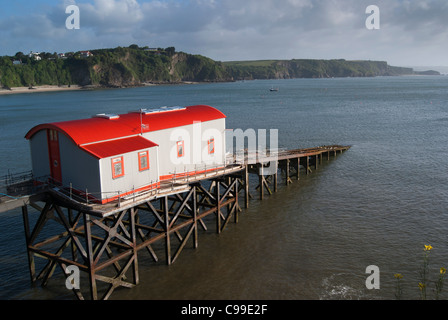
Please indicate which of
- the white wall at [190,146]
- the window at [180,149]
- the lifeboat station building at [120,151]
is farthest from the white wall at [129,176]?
the window at [180,149]

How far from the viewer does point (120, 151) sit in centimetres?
2195

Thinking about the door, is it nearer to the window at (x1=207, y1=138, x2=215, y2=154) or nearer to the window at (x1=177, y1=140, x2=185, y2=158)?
the window at (x1=177, y1=140, x2=185, y2=158)

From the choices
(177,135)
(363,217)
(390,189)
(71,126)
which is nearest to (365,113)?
(390,189)

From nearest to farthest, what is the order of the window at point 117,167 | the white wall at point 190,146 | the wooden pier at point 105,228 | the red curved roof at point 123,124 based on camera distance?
1. the wooden pier at point 105,228
2. the window at point 117,167
3. the red curved roof at point 123,124
4. the white wall at point 190,146

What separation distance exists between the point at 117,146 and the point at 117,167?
1.35m

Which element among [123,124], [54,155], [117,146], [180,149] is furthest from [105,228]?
[180,149]

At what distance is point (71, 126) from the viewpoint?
74.7 ft

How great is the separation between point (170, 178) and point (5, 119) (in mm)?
89779

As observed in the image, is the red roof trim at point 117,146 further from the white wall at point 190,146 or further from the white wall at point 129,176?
the white wall at point 190,146

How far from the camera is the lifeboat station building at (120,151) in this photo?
21.5 metres

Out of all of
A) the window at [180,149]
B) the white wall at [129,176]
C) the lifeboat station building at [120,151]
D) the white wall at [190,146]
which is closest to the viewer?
the white wall at [129,176]

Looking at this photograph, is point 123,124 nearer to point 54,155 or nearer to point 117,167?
point 117,167
